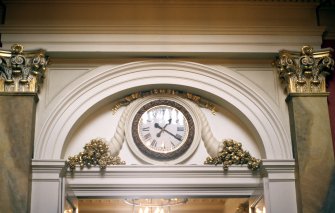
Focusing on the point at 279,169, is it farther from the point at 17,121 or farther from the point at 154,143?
the point at 17,121

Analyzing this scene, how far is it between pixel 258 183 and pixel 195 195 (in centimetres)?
81

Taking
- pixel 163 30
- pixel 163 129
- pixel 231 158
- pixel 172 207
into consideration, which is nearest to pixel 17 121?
pixel 163 129

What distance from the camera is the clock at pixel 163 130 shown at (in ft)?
25.5

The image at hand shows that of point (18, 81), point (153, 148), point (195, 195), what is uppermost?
point (18, 81)

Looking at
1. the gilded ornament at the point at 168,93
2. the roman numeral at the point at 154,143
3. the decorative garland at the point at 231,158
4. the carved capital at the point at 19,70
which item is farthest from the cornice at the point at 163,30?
the decorative garland at the point at 231,158

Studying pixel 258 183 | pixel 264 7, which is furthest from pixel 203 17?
pixel 258 183

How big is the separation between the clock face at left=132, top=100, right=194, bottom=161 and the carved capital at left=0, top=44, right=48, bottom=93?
1386 millimetres

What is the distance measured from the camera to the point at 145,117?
796 cm

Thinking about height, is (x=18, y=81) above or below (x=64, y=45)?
below

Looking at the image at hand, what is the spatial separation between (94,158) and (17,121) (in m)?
1.06

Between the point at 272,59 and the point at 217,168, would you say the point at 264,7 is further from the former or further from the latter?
the point at 217,168

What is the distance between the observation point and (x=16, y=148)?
7172 millimetres

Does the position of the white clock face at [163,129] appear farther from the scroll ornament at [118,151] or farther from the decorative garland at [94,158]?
the decorative garland at [94,158]

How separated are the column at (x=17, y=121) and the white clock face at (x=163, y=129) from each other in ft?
4.72
